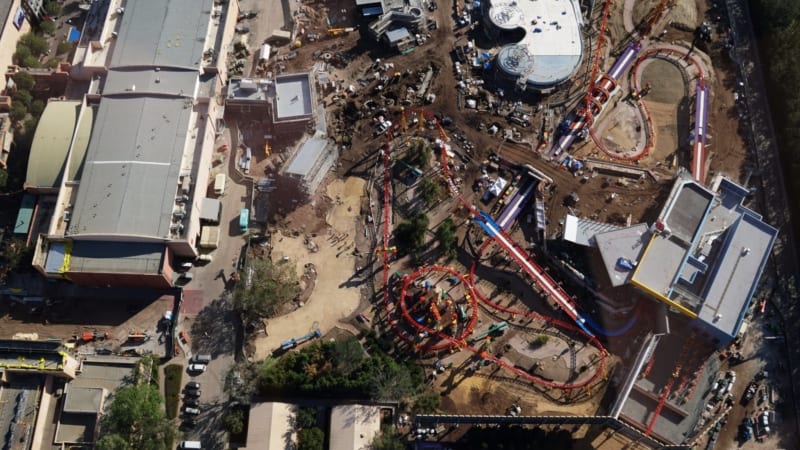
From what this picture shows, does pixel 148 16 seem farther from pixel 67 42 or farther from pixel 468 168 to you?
pixel 468 168

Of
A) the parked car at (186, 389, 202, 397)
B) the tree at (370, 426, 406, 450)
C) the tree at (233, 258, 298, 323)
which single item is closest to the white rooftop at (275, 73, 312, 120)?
the tree at (233, 258, 298, 323)

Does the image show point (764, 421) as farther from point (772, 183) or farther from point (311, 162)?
point (311, 162)

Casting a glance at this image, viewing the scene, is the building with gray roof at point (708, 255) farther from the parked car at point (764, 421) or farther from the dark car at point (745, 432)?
the dark car at point (745, 432)

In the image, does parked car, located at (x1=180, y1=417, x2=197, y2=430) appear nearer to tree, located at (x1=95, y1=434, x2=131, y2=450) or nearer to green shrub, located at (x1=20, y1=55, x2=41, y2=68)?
tree, located at (x1=95, y1=434, x2=131, y2=450)

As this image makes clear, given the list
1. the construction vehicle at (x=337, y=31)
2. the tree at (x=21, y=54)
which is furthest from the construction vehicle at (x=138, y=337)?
the construction vehicle at (x=337, y=31)

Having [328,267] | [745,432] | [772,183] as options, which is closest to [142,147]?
[328,267]

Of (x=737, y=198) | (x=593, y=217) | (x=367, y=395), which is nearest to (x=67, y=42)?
(x=367, y=395)
